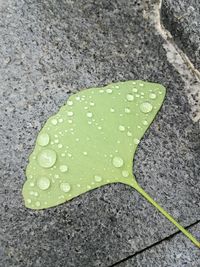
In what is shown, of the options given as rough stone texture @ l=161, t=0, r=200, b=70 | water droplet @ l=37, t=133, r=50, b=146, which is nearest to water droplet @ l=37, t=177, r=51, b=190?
water droplet @ l=37, t=133, r=50, b=146

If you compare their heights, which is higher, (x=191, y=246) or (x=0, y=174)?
(x=191, y=246)

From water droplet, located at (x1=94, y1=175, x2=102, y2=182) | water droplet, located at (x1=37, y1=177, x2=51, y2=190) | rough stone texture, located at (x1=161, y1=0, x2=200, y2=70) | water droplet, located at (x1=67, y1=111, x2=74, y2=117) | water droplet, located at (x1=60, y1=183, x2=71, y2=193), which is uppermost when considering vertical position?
rough stone texture, located at (x1=161, y1=0, x2=200, y2=70)

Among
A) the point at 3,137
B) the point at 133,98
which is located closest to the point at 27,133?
the point at 3,137

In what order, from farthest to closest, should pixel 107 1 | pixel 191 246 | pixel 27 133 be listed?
pixel 107 1 < pixel 27 133 < pixel 191 246

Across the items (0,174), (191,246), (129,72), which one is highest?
(129,72)

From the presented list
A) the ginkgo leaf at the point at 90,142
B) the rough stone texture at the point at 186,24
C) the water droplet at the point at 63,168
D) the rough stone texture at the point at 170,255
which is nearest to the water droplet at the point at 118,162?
the ginkgo leaf at the point at 90,142

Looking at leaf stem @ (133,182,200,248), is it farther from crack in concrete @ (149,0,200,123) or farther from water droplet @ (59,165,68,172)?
crack in concrete @ (149,0,200,123)

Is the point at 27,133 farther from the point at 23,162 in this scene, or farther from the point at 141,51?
the point at 141,51
